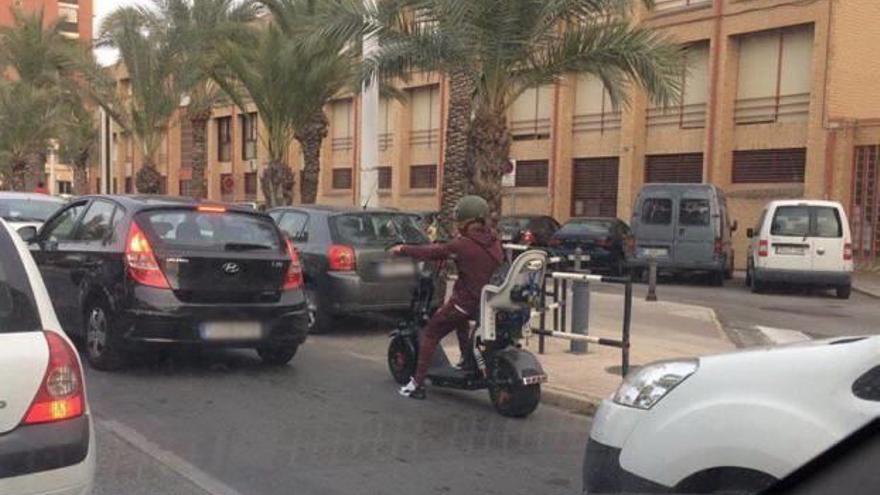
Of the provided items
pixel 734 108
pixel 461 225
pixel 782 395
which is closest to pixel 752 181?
pixel 734 108

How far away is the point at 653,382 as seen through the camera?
355 centimetres

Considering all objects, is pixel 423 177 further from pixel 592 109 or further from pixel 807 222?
pixel 807 222

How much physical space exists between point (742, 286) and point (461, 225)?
13446 millimetres

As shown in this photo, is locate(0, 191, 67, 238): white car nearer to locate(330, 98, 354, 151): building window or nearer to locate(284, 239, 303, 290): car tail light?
locate(284, 239, 303, 290): car tail light

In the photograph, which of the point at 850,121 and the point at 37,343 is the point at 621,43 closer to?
the point at 37,343

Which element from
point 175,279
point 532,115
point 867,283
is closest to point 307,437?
point 175,279

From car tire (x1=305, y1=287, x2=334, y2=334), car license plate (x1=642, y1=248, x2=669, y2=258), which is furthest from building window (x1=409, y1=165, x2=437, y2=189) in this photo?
car tire (x1=305, y1=287, x2=334, y2=334)

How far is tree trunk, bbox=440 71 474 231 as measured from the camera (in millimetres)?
16625

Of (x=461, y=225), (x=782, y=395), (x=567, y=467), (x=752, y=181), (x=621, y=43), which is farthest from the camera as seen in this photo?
(x=752, y=181)

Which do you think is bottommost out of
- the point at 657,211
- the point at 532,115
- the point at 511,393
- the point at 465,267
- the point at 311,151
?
the point at 511,393

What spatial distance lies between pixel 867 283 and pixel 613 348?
12.2m

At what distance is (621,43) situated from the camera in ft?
41.1

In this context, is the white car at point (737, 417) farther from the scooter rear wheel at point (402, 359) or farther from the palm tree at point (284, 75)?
the palm tree at point (284, 75)

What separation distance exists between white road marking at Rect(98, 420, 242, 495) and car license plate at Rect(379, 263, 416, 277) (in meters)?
4.33
